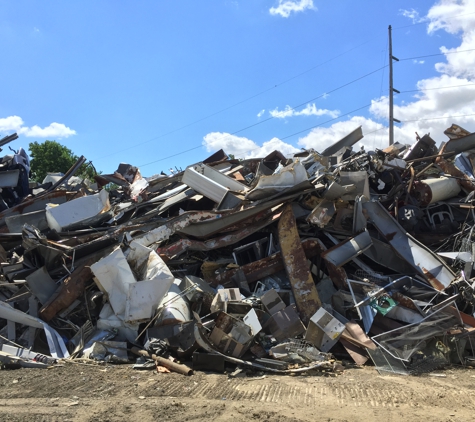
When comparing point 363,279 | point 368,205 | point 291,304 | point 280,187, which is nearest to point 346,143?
point 368,205

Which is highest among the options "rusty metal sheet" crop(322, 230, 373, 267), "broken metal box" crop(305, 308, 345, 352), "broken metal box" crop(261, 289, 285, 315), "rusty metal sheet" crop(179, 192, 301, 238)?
"rusty metal sheet" crop(179, 192, 301, 238)

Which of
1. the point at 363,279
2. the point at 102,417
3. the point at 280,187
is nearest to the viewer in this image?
the point at 102,417

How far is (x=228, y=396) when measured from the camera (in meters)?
3.61

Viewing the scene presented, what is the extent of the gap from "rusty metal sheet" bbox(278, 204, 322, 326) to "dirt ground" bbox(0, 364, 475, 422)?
1.04m

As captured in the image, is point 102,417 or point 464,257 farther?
point 464,257

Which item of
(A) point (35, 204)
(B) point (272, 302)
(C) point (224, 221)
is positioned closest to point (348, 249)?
(B) point (272, 302)

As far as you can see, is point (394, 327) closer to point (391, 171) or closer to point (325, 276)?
point (325, 276)

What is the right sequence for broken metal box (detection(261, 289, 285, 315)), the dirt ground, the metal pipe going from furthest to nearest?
broken metal box (detection(261, 289, 285, 315)) < the metal pipe < the dirt ground

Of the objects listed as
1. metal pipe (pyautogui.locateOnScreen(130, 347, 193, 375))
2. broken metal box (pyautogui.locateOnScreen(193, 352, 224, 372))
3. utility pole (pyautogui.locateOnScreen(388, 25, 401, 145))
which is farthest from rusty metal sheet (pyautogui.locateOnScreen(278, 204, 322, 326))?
utility pole (pyautogui.locateOnScreen(388, 25, 401, 145))

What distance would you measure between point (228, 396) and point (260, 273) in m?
2.31

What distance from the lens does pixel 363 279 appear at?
561cm

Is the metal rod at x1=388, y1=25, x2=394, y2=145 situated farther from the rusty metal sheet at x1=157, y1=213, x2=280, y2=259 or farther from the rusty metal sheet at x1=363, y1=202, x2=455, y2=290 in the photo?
A: the rusty metal sheet at x1=157, y1=213, x2=280, y2=259

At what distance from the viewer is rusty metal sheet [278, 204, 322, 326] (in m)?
5.29

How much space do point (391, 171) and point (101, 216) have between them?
5.14 m
